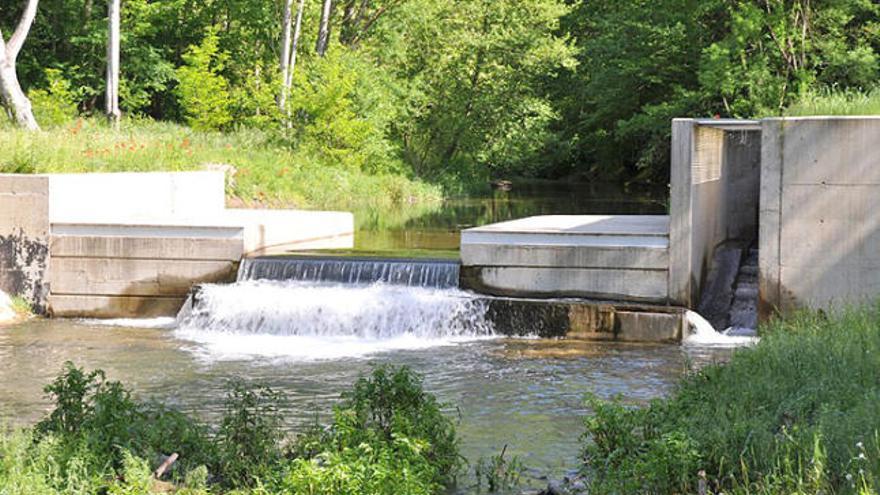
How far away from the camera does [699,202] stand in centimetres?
1516

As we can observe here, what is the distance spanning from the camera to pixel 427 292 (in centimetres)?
1523

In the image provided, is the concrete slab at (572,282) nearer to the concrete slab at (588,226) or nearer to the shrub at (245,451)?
the concrete slab at (588,226)

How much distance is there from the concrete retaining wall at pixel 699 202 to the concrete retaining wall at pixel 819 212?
2.95ft

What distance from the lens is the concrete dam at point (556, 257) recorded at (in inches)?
542

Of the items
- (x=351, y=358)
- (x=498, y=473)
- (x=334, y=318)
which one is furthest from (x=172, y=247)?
(x=498, y=473)

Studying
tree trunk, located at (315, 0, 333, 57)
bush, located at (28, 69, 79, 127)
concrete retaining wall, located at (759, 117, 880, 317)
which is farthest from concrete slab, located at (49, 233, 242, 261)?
tree trunk, located at (315, 0, 333, 57)

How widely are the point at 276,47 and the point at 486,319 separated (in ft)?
95.4

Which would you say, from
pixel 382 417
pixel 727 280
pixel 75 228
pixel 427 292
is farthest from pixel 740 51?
pixel 382 417

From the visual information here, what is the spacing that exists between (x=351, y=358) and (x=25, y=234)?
6091 mm

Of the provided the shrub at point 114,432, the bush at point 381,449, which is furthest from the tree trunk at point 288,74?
the shrub at point 114,432

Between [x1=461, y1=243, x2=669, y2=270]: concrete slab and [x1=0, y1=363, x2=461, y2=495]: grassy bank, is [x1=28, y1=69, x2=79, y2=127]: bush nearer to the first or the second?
[x1=461, y1=243, x2=669, y2=270]: concrete slab

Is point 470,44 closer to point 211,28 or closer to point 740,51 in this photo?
point 211,28

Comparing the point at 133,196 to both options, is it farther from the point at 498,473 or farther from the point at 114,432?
the point at 498,473

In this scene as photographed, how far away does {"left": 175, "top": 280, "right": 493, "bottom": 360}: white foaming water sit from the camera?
1457 cm
